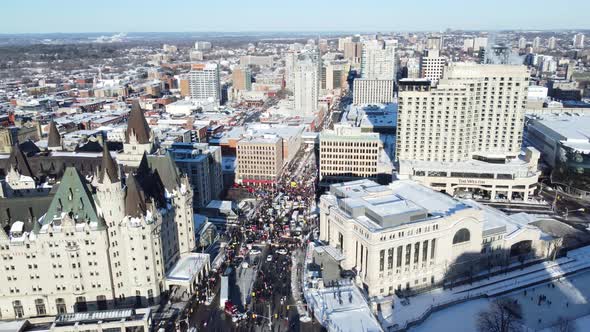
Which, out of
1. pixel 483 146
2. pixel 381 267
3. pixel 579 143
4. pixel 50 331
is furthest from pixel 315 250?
pixel 579 143

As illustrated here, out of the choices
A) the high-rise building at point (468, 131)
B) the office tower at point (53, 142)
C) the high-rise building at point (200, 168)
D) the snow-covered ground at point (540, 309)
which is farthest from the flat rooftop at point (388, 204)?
the office tower at point (53, 142)

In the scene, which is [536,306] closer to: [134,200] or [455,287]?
[455,287]

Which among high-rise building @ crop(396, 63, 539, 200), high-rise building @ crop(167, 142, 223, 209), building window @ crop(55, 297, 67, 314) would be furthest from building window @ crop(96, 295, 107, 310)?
high-rise building @ crop(396, 63, 539, 200)

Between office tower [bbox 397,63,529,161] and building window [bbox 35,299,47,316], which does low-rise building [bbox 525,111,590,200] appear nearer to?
office tower [bbox 397,63,529,161]

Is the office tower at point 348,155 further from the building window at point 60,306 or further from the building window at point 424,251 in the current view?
the building window at point 60,306

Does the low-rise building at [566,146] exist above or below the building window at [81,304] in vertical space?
above
